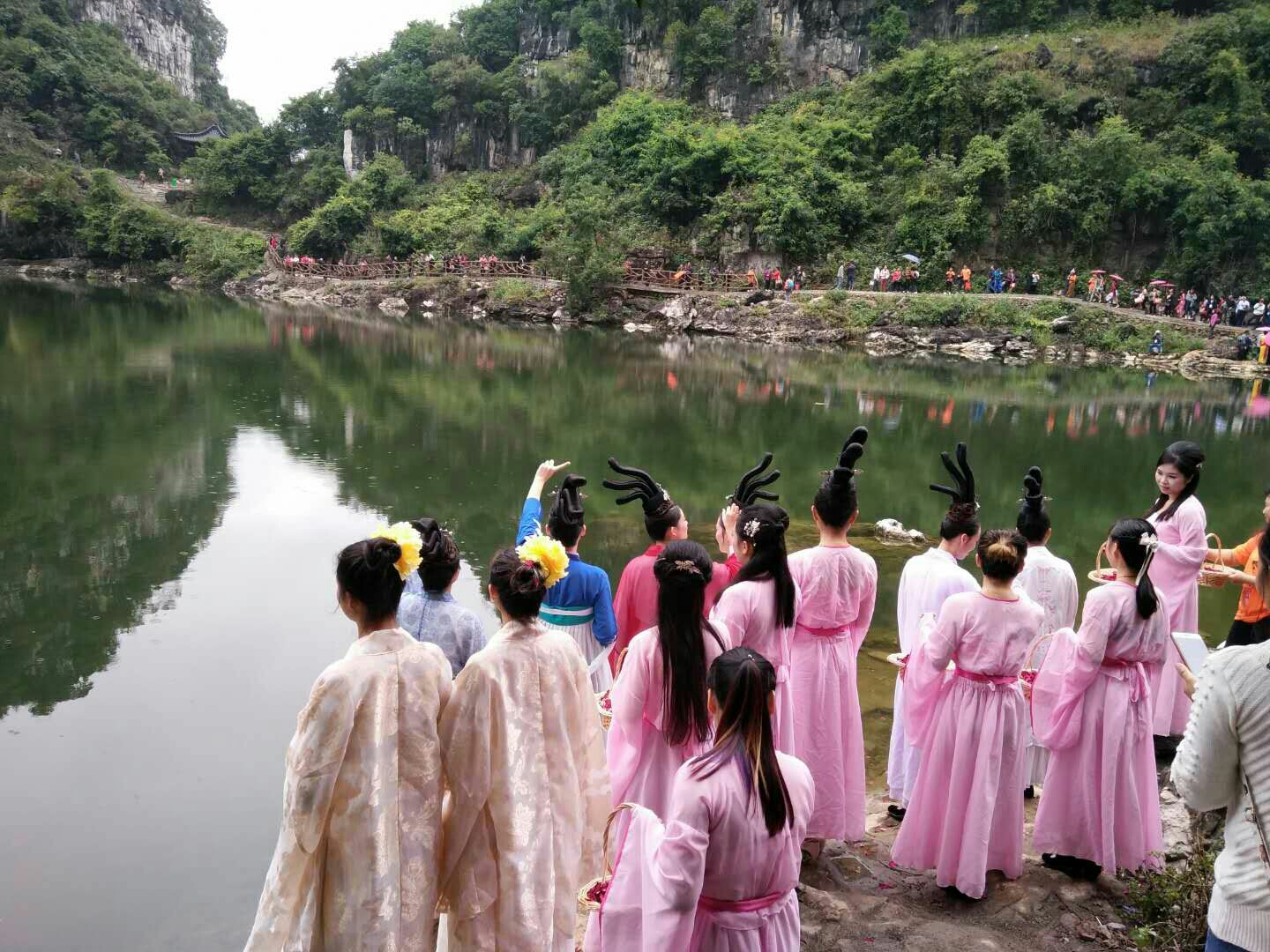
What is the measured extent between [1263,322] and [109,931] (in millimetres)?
28459

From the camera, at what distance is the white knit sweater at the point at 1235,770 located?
1.67 metres

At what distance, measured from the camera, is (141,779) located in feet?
14.5

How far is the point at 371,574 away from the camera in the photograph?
2.26m

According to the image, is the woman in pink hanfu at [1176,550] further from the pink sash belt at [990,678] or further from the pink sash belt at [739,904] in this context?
the pink sash belt at [739,904]

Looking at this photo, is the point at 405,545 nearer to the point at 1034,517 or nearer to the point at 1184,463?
the point at 1034,517

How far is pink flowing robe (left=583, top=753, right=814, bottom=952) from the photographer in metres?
1.84

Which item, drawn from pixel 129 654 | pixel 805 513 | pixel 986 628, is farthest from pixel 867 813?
pixel 805 513

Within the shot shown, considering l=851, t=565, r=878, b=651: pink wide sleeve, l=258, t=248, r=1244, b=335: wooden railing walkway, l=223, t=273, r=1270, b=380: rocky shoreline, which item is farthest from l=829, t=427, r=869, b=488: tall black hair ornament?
l=258, t=248, r=1244, b=335: wooden railing walkway

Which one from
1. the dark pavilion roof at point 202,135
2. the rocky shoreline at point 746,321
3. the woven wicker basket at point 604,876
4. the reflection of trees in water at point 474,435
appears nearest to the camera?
the woven wicker basket at point 604,876

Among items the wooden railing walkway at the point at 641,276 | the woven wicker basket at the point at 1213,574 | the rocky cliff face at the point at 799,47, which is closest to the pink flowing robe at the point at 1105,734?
the woven wicker basket at the point at 1213,574

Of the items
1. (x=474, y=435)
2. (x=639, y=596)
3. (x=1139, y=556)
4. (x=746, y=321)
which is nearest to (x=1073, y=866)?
(x=1139, y=556)

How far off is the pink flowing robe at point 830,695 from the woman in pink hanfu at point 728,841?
4.92ft

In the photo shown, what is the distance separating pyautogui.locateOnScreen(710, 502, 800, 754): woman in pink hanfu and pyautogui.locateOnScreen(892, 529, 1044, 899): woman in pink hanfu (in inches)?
21.9

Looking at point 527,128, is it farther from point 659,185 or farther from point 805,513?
point 805,513
